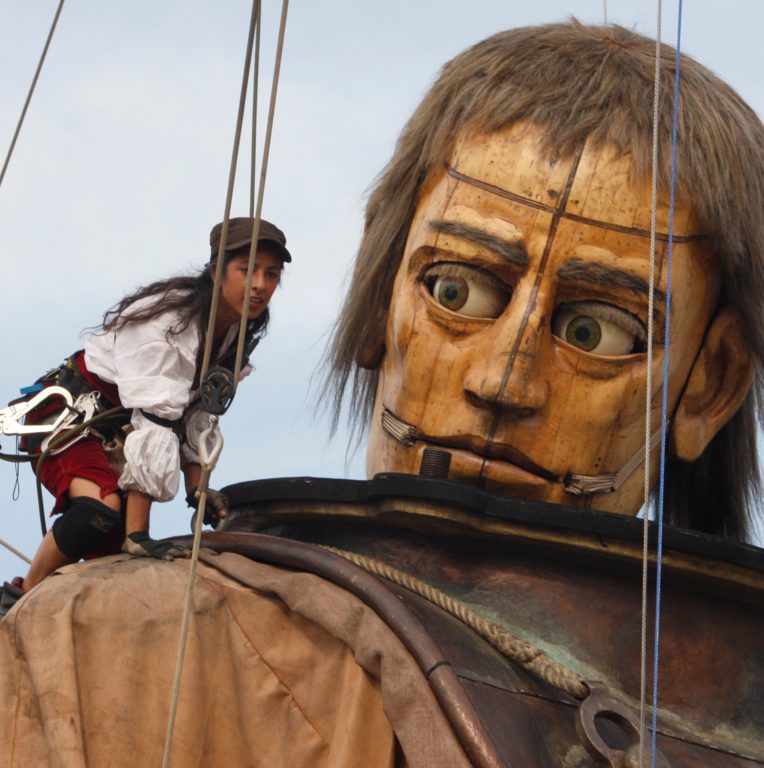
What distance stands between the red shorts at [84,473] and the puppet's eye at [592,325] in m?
1.22

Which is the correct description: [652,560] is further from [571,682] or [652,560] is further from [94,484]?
[94,484]

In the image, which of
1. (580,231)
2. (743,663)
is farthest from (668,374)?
(743,663)

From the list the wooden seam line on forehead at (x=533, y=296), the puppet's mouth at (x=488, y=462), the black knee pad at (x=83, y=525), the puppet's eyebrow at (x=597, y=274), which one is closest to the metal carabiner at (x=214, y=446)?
the black knee pad at (x=83, y=525)

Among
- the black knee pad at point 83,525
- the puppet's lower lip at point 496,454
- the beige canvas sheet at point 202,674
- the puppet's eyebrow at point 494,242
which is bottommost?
the beige canvas sheet at point 202,674

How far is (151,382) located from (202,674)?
34.3 inches

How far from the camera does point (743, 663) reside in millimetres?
5469

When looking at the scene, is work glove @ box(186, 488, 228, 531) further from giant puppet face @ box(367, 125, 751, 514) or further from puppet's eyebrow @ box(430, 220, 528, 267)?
puppet's eyebrow @ box(430, 220, 528, 267)

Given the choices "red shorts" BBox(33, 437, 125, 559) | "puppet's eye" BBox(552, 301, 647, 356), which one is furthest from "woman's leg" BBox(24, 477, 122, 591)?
"puppet's eye" BBox(552, 301, 647, 356)

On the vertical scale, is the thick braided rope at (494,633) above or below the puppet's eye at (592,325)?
below

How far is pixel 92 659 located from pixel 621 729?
48.0 inches

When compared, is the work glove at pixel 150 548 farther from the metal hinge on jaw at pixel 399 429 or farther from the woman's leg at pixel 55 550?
the metal hinge on jaw at pixel 399 429

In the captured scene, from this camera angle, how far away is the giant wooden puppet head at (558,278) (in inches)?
225

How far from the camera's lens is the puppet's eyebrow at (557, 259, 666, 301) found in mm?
5715

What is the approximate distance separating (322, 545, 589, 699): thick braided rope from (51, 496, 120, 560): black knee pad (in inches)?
23.0
